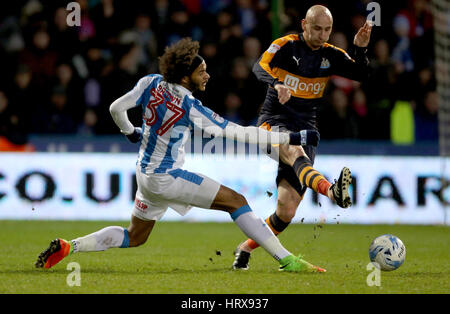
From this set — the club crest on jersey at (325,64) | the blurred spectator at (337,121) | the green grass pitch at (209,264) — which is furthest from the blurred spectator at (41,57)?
the club crest on jersey at (325,64)

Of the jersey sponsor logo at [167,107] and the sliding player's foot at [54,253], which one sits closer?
the jersey sponsor logo at [167,107]

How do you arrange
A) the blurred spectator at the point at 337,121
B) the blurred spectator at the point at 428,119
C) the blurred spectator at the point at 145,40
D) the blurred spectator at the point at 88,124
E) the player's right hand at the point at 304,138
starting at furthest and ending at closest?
the blurred spectator at the point at 428,119
the blurred spectator at the point at 145,40
the blurred spectator at the point at 337,121
the blurred spectator at the point at 88,124
the player's right hand at the point at 304,138

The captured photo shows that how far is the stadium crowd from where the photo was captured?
1266 centimetres

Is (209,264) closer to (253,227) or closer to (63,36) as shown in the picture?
(253,227)

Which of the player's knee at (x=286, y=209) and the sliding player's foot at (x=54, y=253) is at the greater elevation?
the player's knee at (x=286, y=209)

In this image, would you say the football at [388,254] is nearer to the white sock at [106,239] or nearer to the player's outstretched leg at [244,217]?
the player's outstretched leg at [244,217]

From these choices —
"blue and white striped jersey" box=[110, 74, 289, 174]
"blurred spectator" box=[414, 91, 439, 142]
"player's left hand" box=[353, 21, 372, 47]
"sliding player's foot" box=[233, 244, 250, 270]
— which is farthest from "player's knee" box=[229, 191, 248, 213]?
"blurred spectator" box=[414, 91, 439, 142]

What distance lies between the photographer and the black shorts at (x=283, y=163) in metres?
7.59

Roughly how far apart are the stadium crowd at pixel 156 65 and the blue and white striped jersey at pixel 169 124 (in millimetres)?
5705

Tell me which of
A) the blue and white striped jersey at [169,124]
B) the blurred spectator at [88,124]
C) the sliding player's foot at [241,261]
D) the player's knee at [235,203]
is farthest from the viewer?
the blurred spectator at [88,124]

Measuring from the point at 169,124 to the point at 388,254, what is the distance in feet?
6.83

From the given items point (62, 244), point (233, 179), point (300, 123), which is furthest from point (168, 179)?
point (233, 179)

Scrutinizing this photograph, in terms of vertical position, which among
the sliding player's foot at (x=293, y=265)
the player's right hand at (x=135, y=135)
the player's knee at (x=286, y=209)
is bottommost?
the sliding player's foot at (x=293, y=265)

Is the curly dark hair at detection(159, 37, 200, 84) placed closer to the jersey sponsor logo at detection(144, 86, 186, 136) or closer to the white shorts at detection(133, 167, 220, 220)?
the jersey sponsor logo at detection(144, 86, 186, 136)
